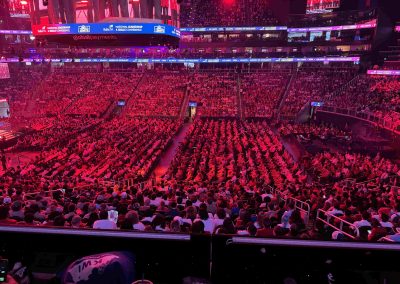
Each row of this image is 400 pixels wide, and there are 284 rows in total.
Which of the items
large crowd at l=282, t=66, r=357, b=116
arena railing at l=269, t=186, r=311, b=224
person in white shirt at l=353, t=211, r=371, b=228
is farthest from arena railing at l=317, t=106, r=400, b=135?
person in white shirt at l=353, t=211, r=371, b=228

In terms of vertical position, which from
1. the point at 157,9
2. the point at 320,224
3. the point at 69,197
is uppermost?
the point at 157,9

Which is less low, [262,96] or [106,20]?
[106,20]

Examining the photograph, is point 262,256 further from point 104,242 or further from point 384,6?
point 384,6

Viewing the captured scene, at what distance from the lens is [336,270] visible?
3168 millimetres

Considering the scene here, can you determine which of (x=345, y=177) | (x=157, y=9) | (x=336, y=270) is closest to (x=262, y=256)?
(x=336, y=270)

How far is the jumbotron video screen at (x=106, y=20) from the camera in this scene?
42.9ft

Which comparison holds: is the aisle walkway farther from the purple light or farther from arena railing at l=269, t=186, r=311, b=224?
the purple light

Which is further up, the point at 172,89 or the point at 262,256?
the point at 262,256

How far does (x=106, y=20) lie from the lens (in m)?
13.2

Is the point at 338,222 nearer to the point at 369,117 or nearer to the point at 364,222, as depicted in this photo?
the point at 364,222

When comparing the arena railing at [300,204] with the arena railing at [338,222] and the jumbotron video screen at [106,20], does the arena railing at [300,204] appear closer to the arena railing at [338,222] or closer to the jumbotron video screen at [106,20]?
the arena railing at [338,222]

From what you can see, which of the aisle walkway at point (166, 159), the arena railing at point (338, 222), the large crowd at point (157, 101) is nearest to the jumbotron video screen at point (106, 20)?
the aisle walkway at point (166, 159)

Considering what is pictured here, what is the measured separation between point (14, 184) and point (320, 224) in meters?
12.5

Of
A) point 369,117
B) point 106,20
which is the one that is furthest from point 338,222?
point 369,117
